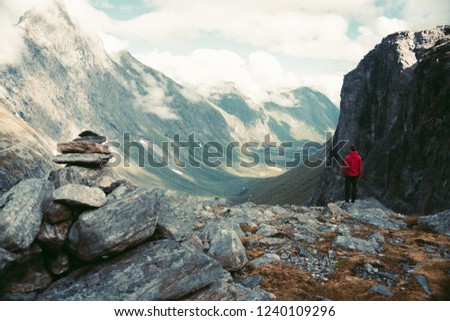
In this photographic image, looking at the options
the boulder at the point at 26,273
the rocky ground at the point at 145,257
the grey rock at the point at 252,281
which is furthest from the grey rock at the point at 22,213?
the grey rock at the point at 252,281

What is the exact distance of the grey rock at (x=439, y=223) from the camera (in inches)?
1066

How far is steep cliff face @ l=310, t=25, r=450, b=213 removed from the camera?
70812 mm

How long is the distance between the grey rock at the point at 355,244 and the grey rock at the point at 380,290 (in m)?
5.26

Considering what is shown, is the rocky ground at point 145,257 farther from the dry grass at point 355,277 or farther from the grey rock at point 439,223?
the grey rock at point 439,223

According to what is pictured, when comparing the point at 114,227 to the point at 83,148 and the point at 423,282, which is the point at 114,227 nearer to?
the point at 83,148

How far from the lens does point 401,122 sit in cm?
10394

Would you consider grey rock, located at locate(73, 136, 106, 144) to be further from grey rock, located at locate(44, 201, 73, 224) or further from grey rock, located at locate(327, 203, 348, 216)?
grey rock, located at locate(327, 203, 348, 216)

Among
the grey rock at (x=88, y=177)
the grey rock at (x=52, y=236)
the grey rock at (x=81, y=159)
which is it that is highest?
the grey rock at (x=81, y=159)

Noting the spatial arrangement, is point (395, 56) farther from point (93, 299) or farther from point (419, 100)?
point (93, 299)

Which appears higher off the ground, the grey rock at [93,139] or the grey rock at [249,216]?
the grey rock at [93,139]

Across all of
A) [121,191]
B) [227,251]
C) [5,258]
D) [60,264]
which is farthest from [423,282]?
[5,258]

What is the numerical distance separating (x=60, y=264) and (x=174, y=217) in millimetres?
5167

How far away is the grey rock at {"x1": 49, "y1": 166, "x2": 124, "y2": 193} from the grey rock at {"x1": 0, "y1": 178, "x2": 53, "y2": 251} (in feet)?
10.7

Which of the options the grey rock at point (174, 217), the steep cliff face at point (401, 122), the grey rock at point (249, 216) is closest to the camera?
the grey rock at point (174, 217)
